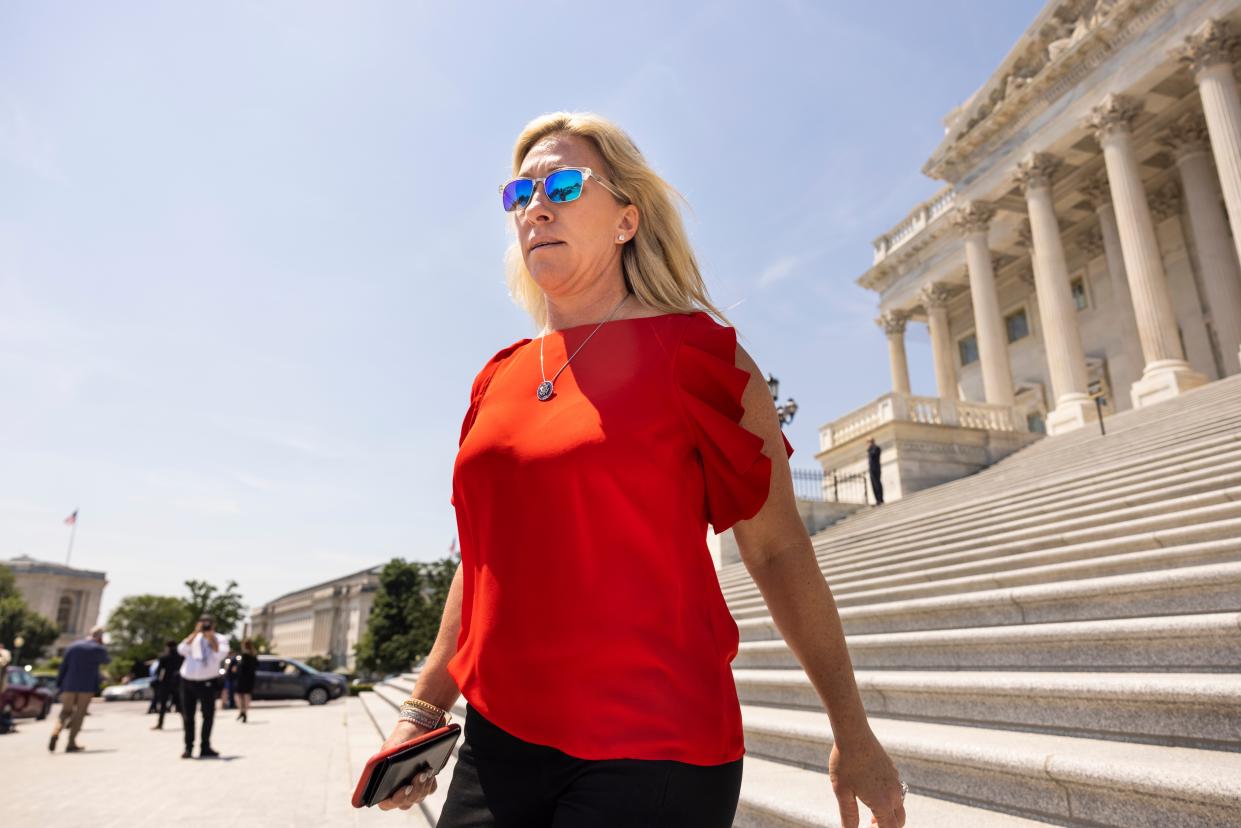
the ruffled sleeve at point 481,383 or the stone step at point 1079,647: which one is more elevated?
the ruffled sleeve at point 481,383

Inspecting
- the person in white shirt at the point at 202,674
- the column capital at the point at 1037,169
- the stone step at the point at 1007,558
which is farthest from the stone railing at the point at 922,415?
the person in white shirt at the point at 202,674

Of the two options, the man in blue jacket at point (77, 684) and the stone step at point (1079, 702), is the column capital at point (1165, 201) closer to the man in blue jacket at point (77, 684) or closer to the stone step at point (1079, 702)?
the stone step at point (1079, 702)

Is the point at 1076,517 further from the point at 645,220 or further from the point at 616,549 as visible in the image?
the point at 616,549

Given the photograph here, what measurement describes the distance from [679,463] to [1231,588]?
4.75 meters

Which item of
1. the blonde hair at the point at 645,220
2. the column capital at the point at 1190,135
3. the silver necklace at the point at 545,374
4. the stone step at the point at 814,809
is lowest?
the stone step at the point at 814,809

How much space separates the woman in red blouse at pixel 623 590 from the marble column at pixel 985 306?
85.4 feet

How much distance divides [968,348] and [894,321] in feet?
19.4

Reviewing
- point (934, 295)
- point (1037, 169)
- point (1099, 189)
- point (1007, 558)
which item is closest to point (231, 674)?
point (1007, 558)

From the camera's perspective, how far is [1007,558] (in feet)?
27.5

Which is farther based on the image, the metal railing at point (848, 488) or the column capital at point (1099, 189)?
the column capital at point (1099, 189)

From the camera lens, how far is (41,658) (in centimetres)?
9206

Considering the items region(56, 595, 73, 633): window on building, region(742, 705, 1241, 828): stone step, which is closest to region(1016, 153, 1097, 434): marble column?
region(742, 705, 1241, 828): stone step

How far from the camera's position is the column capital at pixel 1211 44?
1948 cm

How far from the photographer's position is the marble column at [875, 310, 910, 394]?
3272 centimetres
